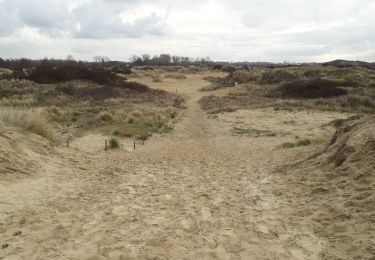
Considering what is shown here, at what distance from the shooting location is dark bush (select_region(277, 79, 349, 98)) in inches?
1283

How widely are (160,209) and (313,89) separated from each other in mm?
28871

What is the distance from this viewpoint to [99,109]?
25.5 meters

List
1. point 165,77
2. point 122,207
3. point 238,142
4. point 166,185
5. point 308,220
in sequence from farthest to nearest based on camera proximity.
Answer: point 165,77 < point 238,142 < point 166,185 < point 122,207 < point 308,220

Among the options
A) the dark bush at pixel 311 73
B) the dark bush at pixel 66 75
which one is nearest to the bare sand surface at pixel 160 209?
the dark bush at pixel 66 75

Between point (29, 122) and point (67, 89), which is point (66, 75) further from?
point (29, 122)

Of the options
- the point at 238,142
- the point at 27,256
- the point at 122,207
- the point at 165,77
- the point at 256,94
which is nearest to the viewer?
the point at 27,256

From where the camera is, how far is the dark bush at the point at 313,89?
Result: 107ft

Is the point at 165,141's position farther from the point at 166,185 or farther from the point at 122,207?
the point at 122,207

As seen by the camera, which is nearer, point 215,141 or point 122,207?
point 122,207

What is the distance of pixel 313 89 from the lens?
34062 mm

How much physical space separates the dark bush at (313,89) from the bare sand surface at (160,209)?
20.7m

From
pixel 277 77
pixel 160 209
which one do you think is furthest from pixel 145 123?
pixel 277 77

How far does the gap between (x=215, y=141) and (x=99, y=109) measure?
34.8 ft

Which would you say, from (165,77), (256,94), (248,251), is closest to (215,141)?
(248,251)
